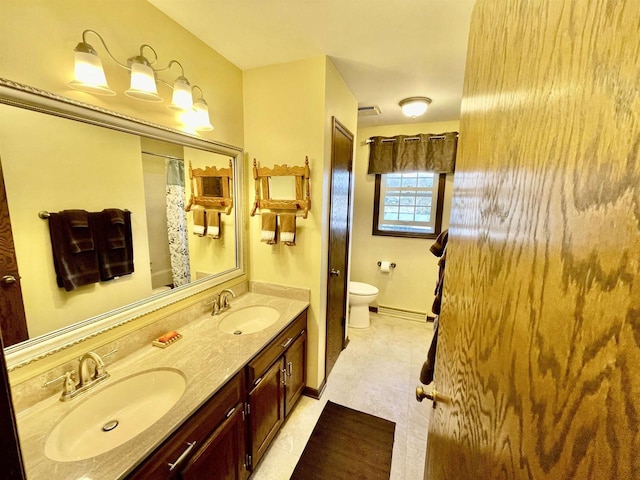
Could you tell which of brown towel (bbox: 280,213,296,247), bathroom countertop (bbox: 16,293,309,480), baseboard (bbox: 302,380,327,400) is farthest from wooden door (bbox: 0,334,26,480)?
baseboard (bbox: 302,380,327,400)

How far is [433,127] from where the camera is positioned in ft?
10.1

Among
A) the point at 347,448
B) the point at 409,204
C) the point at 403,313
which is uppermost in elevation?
the point at 409,204

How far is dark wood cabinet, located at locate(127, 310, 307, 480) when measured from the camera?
925 mm

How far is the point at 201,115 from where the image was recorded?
1.49 m

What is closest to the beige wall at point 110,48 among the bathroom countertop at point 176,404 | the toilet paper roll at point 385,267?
the bathroom countertop at point 176,404

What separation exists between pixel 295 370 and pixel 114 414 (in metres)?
1.07

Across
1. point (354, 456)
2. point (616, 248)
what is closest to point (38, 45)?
point (616, 248)

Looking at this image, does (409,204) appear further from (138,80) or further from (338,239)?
(138,80)

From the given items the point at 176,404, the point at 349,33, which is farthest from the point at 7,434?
the point at 349,33

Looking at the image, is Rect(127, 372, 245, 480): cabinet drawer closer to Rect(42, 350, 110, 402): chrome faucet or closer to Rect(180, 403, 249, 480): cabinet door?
Rect(180, 403, 249, 480): cabinet door

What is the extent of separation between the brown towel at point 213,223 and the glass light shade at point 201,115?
21.4 inches

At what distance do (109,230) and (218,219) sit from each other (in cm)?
70

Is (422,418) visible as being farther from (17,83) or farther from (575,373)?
(17,83)

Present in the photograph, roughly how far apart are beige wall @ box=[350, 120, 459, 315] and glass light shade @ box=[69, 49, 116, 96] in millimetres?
2828
